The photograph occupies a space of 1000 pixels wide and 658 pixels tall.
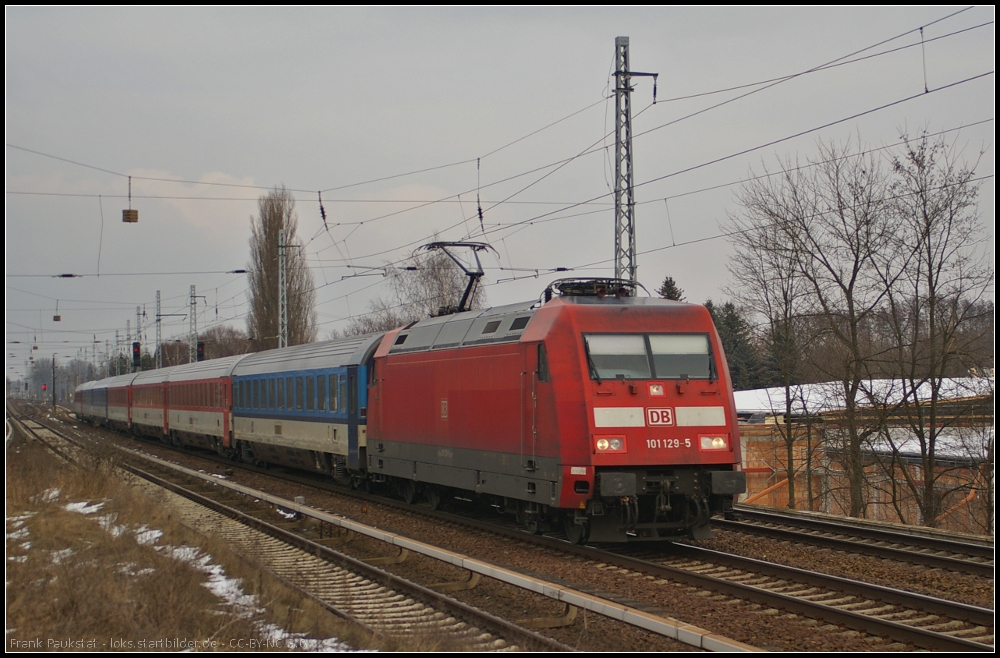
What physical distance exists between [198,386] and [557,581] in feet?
85.7

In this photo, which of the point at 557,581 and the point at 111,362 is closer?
the point at 557,581

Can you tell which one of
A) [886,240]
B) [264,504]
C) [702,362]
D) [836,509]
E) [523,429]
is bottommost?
[836,509]

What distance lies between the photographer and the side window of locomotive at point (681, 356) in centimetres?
1180

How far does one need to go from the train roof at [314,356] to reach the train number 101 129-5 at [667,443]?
28.3 feet

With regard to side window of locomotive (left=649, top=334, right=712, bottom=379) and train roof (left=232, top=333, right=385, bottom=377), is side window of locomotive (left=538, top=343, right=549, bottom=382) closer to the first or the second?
side window of locomotive (left=649, top=334, right=712, bottom=379)

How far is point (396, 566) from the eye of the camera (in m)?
11.8

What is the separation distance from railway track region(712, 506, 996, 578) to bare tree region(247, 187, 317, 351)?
45.8 metres

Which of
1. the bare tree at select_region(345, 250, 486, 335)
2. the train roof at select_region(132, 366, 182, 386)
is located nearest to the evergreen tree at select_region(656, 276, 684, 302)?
the bare tree at select_region(345, 250, 486, 335)

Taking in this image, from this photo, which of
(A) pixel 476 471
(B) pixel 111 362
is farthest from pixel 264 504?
(B) pixel 111 362

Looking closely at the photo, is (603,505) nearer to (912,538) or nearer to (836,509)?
(912,538)

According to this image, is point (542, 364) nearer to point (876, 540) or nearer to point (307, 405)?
point (876, 540)

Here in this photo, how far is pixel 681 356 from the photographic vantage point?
470 inches

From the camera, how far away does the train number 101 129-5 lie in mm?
11320

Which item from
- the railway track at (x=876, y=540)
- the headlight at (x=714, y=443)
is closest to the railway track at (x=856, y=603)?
the headlight at (x=714, y=443)
